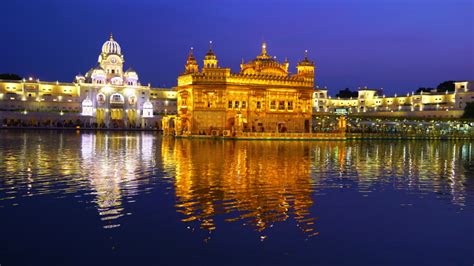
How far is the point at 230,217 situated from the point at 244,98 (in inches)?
1903

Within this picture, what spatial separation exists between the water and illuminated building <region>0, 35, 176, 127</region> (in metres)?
85.0

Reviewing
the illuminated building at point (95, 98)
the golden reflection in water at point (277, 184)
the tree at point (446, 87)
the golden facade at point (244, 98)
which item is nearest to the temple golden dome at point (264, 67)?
the golden facade at point (244, 98)

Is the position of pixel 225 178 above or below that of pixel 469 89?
below

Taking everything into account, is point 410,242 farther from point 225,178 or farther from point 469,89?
point 469,89

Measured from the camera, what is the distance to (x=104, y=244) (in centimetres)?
915

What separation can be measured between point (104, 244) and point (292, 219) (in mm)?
4433

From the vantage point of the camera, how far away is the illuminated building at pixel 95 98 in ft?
333

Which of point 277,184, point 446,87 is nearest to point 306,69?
point 277,184

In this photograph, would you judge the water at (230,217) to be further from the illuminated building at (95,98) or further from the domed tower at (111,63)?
the domed tower at (111,63)

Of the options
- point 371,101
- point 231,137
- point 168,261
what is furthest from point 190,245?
point 371,101

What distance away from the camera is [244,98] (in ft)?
195

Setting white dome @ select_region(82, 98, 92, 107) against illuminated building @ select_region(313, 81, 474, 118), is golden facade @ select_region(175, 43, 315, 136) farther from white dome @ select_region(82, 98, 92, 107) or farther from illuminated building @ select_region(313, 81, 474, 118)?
white dome @ select_region(82, 98, 92, 107)

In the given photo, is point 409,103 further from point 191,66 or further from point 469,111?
point 191,66

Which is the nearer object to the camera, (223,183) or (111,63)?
(223,183)
